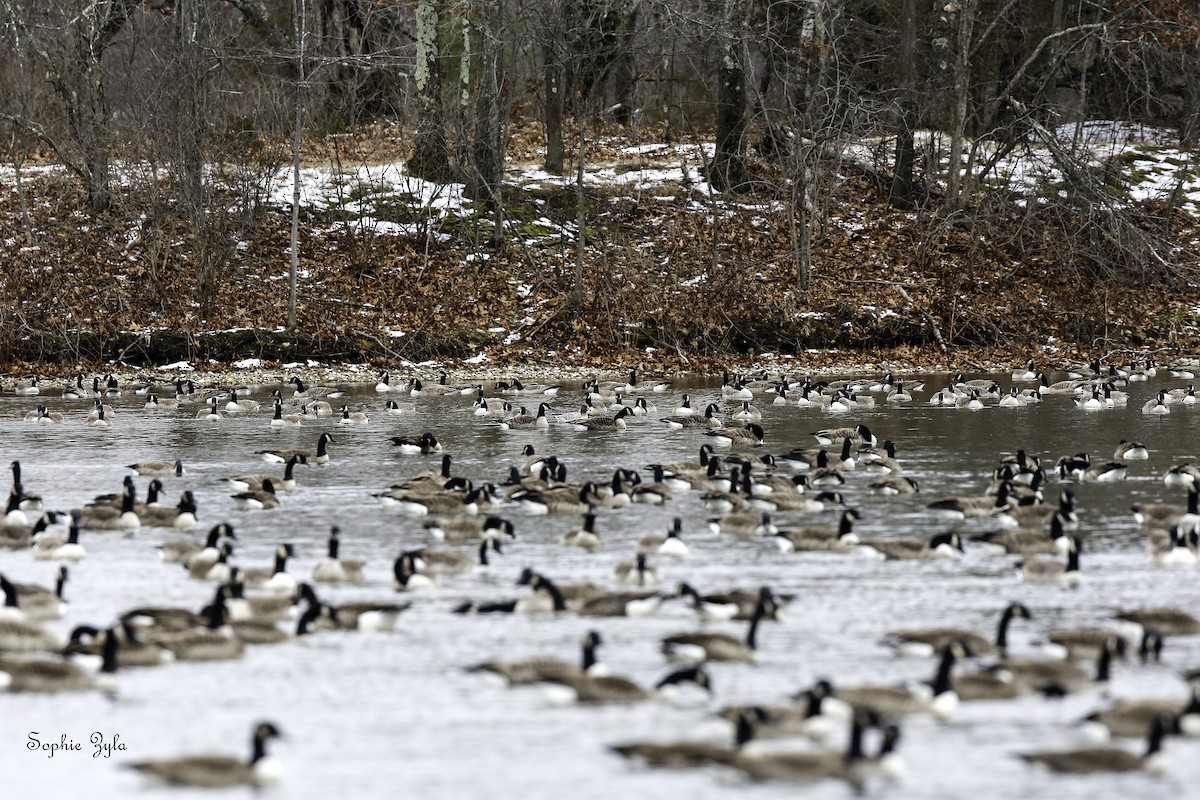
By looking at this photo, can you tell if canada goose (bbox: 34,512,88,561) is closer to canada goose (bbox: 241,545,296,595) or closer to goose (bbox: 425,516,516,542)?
canada goose (bbox: 241,545,296,595)

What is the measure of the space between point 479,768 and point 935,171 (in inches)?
1353

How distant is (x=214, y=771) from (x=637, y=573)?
4805 mm

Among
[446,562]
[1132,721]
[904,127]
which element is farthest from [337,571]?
[904,127]

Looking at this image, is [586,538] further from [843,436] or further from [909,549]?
[843,436]

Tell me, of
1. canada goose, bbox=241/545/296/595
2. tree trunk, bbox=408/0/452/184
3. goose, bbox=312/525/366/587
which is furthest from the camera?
tree trunk, bbox=408/0/452/184

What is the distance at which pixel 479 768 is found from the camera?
26.3 ft

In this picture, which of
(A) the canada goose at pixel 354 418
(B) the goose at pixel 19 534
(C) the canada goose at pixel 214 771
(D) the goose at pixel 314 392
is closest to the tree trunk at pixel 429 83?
(D) the goose at pixel 314 392

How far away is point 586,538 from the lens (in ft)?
44.9

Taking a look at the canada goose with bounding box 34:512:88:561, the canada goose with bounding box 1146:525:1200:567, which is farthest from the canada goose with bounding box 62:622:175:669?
the canada goose with bounding box 1146:525:1200:567

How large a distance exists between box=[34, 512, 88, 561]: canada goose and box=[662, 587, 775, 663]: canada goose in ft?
21.1

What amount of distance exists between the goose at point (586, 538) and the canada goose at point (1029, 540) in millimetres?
3871

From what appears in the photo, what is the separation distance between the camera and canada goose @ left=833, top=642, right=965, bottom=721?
8.87 metres

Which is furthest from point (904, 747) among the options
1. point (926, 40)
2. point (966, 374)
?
point (926, 40)

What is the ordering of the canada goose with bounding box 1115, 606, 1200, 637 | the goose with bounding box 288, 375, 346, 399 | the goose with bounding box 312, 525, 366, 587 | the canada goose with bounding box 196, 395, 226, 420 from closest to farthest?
the canada goose with bounding box 1115, 606, 1200, 637
the goose with bounding box 312, 525, 366, 587
the canada goose with bounding box 196, 395, 226, 420
the goose with bounding box 288, 375, 346, 399
